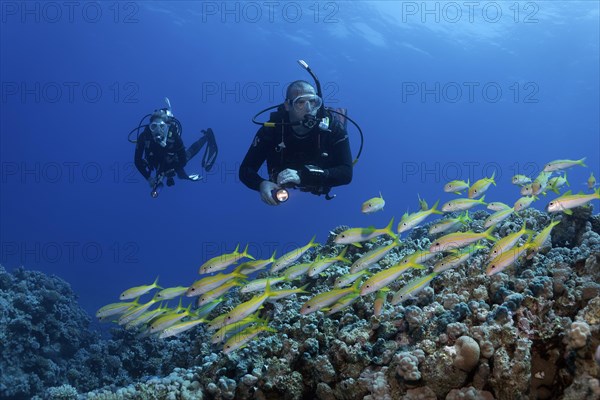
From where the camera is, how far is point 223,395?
4.62m

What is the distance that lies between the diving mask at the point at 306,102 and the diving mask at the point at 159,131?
18.4 feet

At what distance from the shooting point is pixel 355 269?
205 inches

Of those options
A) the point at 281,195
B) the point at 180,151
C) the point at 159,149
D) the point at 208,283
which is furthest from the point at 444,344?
the point at 180,151

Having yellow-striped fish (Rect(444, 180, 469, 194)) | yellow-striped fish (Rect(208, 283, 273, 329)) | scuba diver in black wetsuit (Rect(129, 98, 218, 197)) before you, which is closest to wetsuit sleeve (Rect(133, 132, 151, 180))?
scuba diver in black wetsuit (Rect(129, 98, 218, 197))

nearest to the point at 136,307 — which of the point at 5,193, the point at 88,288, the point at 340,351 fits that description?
A: the point at 340,351

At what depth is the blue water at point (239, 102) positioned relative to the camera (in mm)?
43375

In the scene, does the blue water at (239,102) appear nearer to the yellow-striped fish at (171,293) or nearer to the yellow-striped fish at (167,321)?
the yellow-striped fish at (171,293)

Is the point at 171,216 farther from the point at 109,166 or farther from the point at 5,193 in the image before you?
the point at 5,193

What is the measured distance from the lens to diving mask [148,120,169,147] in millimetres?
11875

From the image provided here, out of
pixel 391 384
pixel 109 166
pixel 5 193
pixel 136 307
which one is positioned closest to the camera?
pixel 391 384

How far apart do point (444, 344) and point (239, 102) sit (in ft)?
298

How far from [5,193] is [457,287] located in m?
111

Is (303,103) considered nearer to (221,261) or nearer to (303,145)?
(303,145)

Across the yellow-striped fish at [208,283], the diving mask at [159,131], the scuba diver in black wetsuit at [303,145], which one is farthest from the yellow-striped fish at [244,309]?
the diving mask at [159,131]
